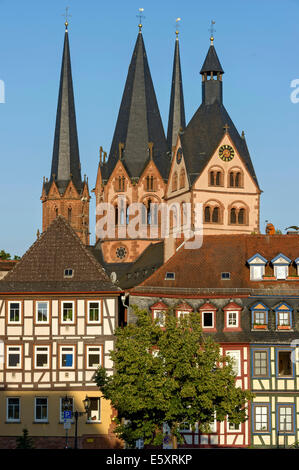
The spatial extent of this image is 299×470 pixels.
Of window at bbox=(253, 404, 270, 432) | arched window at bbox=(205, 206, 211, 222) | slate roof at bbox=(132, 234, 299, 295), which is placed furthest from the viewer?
arched window at bbox=(205, 206, 211, 222)

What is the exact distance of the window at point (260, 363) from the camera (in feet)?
164

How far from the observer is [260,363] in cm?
5019

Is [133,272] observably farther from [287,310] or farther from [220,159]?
[287,310]

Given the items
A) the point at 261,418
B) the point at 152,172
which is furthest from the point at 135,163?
the point at 261,418

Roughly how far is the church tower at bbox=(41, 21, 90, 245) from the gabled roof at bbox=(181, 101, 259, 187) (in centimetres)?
3439

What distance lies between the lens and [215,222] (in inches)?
3342

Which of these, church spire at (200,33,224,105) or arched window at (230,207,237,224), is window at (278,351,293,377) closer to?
arched window at (230,207,237,224)

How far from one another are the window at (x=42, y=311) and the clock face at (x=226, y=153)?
37670mm

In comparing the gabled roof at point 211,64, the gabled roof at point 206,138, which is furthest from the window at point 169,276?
the gabled roof at point 211,64

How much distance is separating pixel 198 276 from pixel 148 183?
152ft

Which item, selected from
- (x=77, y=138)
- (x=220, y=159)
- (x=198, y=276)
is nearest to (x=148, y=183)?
(x=220, y=159)

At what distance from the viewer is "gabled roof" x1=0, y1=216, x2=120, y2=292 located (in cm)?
5134

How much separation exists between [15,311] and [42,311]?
57.6 inches

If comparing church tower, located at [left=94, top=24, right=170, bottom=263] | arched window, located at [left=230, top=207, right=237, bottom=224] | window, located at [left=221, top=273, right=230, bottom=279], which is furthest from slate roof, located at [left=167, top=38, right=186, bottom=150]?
window, located at [left=221, top=273, right=230, bottom=279]
